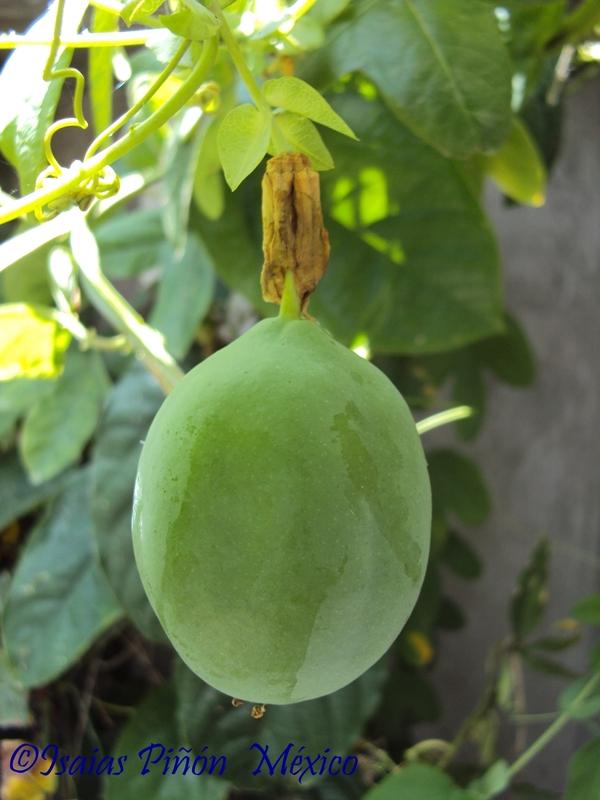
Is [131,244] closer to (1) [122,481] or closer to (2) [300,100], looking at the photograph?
(1) [122,481]

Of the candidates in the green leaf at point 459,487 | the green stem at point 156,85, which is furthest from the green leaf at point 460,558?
the green stem at point 156,85

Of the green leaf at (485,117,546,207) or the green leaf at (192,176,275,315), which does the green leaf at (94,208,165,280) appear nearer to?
the green leaf at (192,176,275,315)

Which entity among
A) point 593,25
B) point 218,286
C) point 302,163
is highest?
point 302,163

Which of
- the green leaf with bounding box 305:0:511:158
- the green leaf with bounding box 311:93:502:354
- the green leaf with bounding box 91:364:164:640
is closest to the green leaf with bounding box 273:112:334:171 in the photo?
the green leaf with bounding box 305:0:511:158

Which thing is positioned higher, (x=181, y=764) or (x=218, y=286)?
(x=218, y=286)

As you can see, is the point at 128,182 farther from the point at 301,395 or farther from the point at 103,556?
the point at 301,395

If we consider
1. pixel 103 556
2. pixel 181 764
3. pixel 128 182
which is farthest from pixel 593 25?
pixel 181 764
